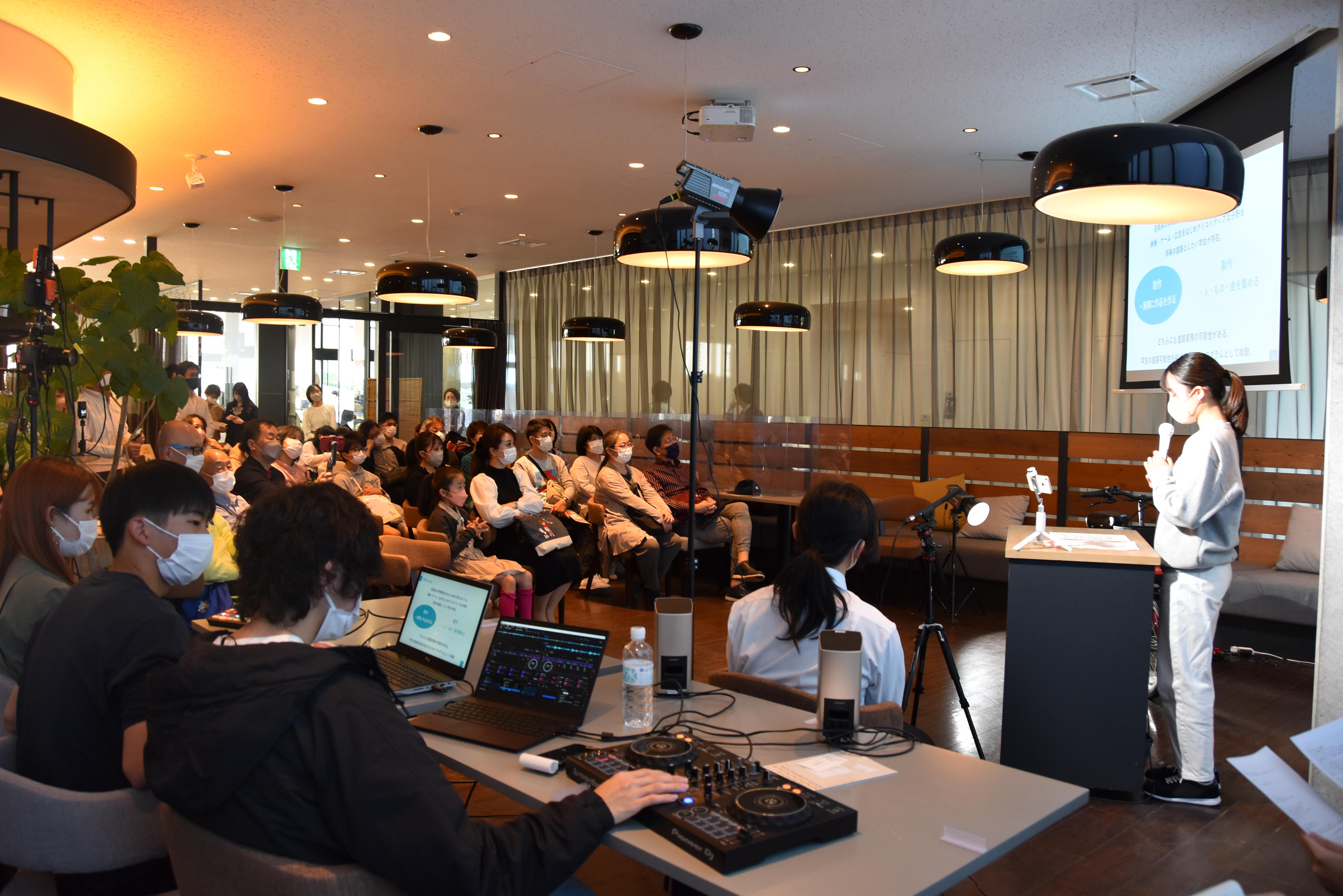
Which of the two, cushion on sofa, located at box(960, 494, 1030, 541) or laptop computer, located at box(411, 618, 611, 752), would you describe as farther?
cushion on sofa, located at box(960, 494, 1030, 541)

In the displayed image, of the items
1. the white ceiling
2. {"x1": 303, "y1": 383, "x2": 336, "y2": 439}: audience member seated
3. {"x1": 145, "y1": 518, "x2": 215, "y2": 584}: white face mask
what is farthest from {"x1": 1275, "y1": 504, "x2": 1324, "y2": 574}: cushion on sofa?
{"x1": 303, "y1": 383, "x2": 336, "y2": 439}: audience member seated

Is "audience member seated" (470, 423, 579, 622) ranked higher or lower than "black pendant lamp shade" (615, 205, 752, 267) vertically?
lower

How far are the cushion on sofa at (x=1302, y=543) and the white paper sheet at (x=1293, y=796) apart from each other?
4.98 m

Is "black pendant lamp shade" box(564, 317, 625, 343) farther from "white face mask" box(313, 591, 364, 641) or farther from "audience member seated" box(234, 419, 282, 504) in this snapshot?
"white face mask" box(313, 591, 364, 641)

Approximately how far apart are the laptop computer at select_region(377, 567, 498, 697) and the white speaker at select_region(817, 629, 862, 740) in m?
0.96

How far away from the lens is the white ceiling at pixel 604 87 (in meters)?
4.62

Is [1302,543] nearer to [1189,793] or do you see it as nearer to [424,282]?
[1189,793]

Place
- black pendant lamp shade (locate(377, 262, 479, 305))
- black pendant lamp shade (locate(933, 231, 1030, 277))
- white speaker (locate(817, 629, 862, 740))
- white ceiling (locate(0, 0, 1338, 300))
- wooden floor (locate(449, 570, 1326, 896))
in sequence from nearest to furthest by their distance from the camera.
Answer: white speaker (locate(817, 629, 862, 740)) < wooden floor (locate(449, 570, 1326, 896)) < white ceiling (locate(0, 0, 1338, 300)) < black pendant lamp shade (locate(933, 231, 1030, 277)) < black pendant lamp shade (locate(377, 262, 479, 305))

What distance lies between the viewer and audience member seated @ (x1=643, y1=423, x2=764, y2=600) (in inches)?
299

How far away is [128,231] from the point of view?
10.9 m

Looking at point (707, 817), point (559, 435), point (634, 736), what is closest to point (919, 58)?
point (634, 736)

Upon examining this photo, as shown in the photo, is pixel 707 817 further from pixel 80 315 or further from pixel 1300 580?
pixel 1300 580

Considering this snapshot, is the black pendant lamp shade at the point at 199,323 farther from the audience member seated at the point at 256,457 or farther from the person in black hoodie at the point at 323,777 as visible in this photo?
the person in black hoodie at the point at 323,777

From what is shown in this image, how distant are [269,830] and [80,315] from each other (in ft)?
12.3
